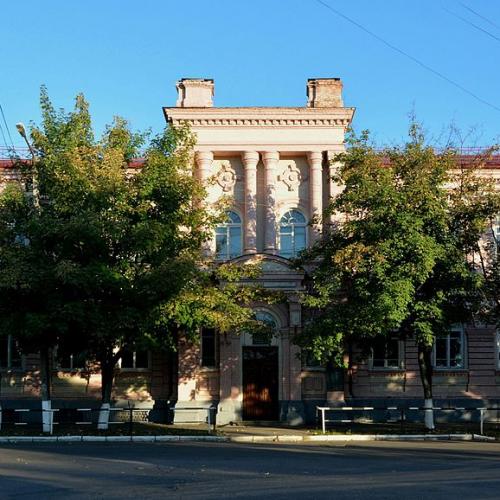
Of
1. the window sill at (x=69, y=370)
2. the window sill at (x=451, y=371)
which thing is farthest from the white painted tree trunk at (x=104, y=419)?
the window sill at (x=451, y=371)

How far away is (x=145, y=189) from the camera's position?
2452cm

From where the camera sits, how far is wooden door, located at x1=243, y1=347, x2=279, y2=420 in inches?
1145

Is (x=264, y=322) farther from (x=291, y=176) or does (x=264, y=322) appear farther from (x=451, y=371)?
(x=451, y=371)

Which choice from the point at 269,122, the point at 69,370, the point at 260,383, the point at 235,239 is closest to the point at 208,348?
the point at 260,383

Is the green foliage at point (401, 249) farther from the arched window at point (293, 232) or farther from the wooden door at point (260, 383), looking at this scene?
the arched window at point (293, 232)

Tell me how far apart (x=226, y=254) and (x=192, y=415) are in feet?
20.7

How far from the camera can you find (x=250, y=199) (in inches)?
1188

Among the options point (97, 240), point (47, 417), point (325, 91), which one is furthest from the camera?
point (325, 91)

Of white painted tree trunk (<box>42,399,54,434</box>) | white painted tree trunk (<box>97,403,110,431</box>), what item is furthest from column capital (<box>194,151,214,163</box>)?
white painted tree trunk (<box>42,399,54,434</box>)

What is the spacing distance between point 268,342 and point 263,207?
5.20 m

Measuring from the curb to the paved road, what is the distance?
2.40 meters

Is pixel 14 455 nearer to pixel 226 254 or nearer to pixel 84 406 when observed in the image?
pixel 84 406

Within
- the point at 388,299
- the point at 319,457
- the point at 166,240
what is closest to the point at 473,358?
the point at 388,299

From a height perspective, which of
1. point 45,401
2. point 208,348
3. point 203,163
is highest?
point 203,163
